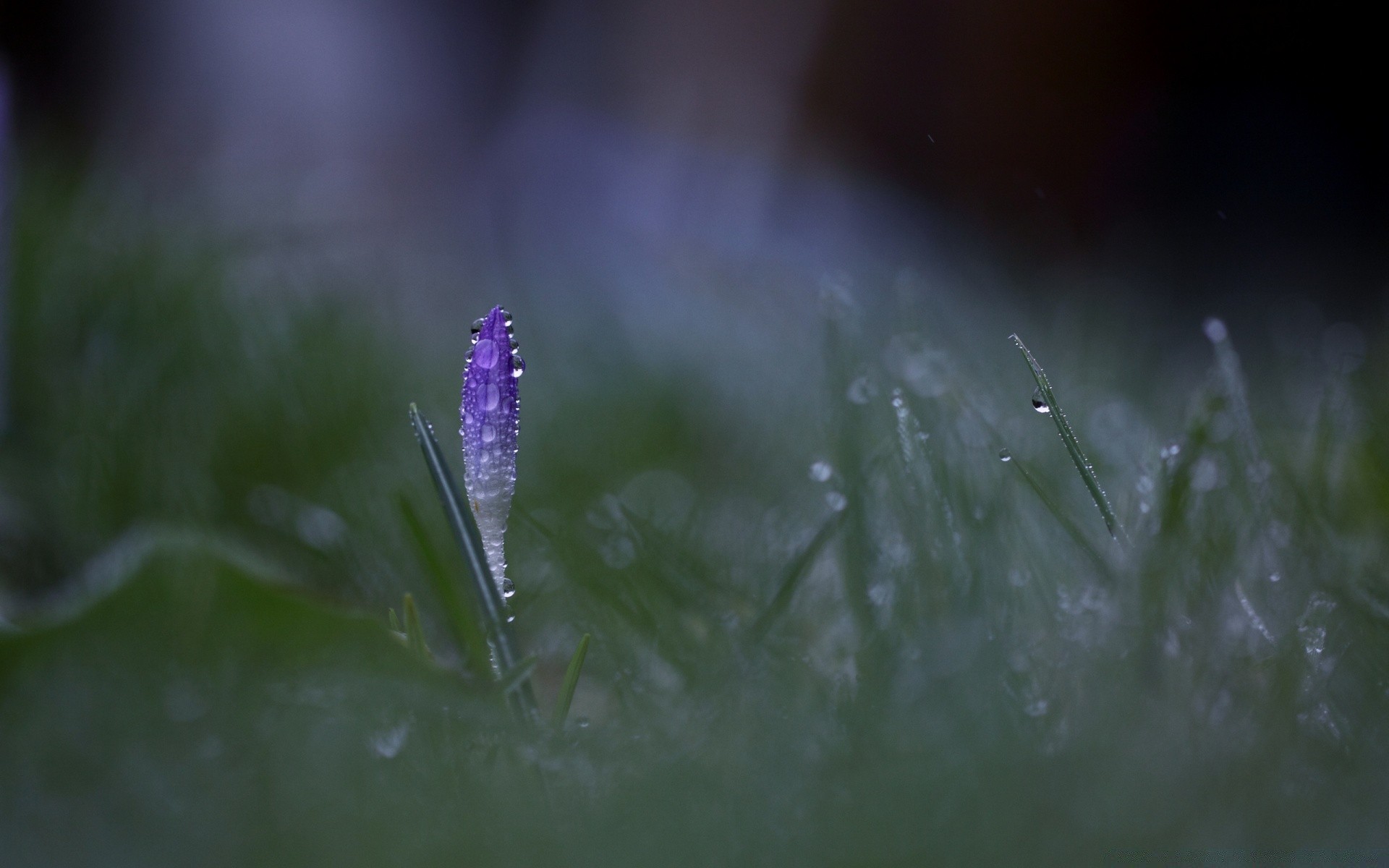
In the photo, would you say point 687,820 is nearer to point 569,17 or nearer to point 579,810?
point 579,810

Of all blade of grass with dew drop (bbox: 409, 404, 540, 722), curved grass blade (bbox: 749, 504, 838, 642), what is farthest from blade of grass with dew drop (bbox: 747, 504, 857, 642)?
blade of grass with dew drop (bbox: 409, 404, 540, 722)

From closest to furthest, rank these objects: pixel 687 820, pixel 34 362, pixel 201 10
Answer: pixel 687 820 < pixel 34 362 < pixel 201 10

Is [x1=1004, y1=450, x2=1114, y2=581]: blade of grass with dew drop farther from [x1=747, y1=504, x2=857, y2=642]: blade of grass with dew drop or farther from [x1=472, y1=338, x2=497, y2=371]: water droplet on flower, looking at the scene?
[x1=472, y1=338, x2=497, y2=371]: water droplet on flower

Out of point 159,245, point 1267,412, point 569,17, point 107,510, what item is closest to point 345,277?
point 159,245

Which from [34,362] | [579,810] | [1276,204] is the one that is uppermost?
[1276,204]

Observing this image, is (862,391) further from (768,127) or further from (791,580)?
(768,127)

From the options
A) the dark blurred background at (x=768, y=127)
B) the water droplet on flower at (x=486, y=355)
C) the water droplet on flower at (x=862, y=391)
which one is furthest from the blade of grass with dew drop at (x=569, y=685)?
the dark blurred background at (x=768, y=127)
